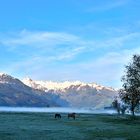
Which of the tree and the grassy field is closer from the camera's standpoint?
the grassy field

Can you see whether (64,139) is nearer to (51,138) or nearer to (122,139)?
(51,138)

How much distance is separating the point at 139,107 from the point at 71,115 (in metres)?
21.0

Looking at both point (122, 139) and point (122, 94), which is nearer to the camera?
point (122, 139)

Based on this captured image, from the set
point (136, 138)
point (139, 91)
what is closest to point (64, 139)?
point (136, 138)

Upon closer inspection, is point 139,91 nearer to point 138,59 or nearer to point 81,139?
point 138,59

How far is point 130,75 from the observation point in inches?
4791

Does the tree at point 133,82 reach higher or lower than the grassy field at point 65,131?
higher

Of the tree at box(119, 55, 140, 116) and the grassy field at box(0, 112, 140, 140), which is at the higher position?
the tree at box(119, 55, 140, 116)

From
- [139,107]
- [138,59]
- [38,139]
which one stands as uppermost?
[138,59]

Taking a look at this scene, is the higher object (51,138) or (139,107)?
(139,107)

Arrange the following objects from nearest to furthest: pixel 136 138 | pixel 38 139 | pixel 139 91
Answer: pixel 38 139, pixel 136 138, pixel 139 91

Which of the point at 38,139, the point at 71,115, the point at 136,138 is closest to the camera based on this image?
the point at 38,139

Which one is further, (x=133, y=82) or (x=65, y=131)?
(x=133, y=82)

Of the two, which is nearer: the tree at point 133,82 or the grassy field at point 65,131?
the grassy field at point 65,131
